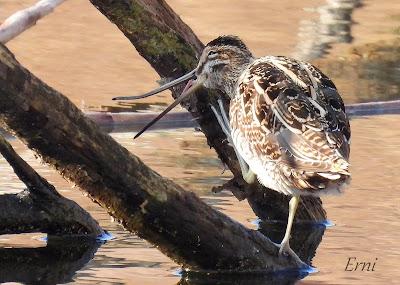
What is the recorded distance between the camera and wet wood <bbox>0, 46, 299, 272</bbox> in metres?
6.43

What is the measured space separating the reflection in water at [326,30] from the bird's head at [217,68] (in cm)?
579

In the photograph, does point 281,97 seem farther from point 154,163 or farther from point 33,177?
point 154,163

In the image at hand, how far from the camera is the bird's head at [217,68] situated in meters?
8.09

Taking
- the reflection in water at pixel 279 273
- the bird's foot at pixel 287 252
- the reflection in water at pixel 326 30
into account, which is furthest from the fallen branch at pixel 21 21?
the reflection in water at pixel 326 30

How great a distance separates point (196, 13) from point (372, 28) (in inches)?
77.4

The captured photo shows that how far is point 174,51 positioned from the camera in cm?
808

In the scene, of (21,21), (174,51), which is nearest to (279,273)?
(174,51)

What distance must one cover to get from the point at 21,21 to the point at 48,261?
1.35 metres

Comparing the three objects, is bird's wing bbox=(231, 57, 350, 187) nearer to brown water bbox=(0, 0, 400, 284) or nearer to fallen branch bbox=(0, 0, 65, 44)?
brown water bbox=(0, 0, 400, 284)

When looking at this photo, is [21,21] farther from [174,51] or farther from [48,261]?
[48,261]

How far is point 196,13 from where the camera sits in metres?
16.1

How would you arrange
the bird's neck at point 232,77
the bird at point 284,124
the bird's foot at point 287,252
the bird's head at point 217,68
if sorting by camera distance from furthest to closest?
the bird's neck at point 232,77
the bird's head at point 217,68
the bird's foot at point 287,252
the bird at point 284,124

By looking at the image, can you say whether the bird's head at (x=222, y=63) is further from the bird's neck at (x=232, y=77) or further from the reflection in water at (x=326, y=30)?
the reflection in water at (x=326, y=30)

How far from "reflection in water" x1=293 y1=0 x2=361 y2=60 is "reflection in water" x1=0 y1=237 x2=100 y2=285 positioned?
6.31 metres
